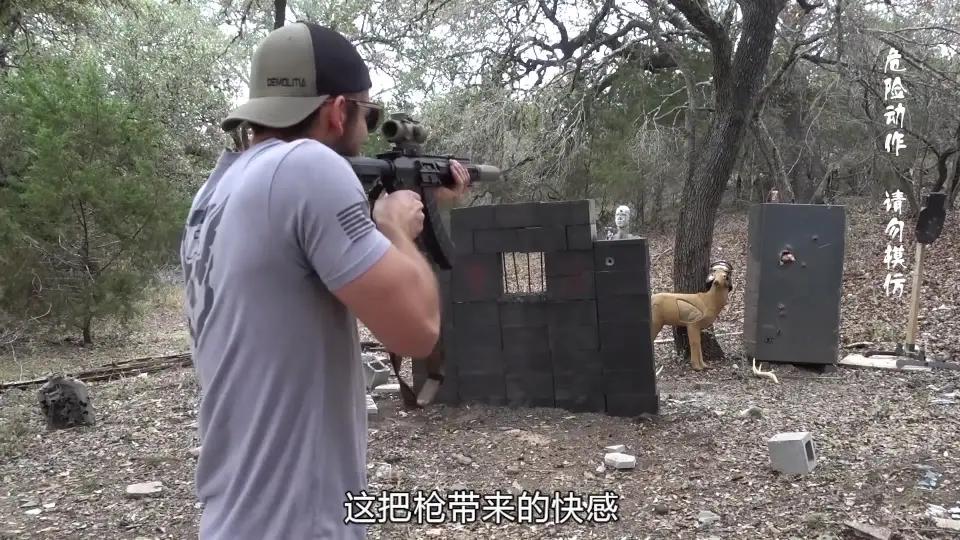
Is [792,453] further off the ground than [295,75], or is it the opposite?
[295,75]

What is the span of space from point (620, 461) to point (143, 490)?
2.66 meters

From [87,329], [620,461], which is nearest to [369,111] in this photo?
[620,461]

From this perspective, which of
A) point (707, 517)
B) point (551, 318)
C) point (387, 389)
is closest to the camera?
point (707, 517)

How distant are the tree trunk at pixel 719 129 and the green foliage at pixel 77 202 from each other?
6723mm

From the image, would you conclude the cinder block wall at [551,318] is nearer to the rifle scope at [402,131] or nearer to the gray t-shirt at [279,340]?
the rifle scope at [402,131]

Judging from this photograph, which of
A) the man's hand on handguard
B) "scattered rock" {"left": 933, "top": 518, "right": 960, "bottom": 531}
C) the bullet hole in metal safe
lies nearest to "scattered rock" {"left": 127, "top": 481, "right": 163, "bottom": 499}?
the man's hand on handguard

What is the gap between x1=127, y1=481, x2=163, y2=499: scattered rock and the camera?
13.7 ft

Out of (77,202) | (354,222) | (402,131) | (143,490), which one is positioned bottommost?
(143,490)

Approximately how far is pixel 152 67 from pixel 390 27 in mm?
5206

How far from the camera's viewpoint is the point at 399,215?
1.48 metres

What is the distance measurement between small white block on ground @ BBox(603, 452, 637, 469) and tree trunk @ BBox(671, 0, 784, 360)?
3383mm

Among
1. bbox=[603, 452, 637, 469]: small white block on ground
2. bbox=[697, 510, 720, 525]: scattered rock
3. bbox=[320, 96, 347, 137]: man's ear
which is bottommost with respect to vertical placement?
bbox=[697, 510, 720, 525]: scattered rock

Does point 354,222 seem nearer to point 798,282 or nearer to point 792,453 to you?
point 792,453

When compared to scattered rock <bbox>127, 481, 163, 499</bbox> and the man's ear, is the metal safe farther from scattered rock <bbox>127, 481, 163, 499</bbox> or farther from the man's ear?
the man's ear
